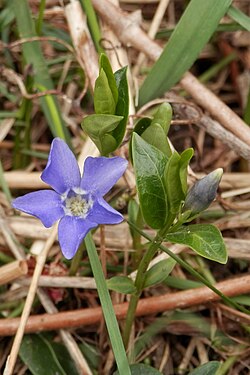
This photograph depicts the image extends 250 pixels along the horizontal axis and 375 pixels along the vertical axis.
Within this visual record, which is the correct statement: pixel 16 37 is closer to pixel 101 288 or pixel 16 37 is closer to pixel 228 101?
pixel 228 101

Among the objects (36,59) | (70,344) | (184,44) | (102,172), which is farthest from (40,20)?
(70,344)

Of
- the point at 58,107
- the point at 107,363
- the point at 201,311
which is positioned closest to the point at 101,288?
the point at 107,363

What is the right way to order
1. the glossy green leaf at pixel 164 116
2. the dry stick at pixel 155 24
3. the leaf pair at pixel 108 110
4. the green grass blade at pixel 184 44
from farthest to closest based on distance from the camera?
the dry stick at pixel 155 24 → the green grass blade at pixel 184 44 → the glossy green leaf at pixel 164 116 → the leaf pair at pixel 108 110

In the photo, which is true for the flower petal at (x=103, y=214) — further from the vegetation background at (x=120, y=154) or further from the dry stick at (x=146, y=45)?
the dry stick at (x=146, y=45)

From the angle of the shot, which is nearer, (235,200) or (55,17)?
(235,200)

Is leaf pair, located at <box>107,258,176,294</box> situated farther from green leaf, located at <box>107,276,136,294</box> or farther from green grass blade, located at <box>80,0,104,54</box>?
green grass blade, located at <box>80,0,104,54</box>

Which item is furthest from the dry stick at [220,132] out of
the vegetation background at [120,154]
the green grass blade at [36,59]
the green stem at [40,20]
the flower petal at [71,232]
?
the flower petal at [71,232]
